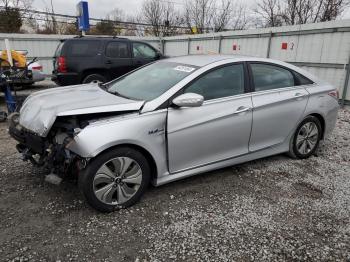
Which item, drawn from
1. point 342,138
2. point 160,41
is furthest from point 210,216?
point 160,41

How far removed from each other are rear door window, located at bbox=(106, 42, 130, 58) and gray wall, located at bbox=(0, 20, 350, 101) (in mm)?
2503

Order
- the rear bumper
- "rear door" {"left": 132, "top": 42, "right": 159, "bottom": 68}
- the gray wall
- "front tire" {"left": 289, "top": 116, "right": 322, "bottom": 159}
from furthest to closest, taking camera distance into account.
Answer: "rear door" {"left": 132, "top": 42, "right": 159, "bottom": 68} < the rear bumper < the gray wall < "front tire" {"left": 289, "top": 116, "right": 322, "bottom": 159}

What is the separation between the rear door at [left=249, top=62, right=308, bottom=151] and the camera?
3.82 meters

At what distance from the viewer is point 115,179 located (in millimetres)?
2977

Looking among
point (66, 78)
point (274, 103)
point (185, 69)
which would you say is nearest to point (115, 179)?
point (185, 69)

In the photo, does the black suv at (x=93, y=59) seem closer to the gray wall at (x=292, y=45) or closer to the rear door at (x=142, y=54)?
the rear door at (x=142, y=54)

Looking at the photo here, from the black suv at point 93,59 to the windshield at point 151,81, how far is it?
458cm

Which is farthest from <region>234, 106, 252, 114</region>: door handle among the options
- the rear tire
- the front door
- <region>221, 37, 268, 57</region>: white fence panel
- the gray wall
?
<region>221, 37, 268, 57</region>: white fence panel

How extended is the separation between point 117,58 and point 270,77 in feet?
19.0

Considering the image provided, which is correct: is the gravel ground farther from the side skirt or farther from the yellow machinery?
the yellow machinery

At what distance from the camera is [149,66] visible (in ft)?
13.8

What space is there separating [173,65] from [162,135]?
1150 millimetres

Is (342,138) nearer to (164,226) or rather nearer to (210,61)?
(210,61)

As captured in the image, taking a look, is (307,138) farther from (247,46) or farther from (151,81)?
(247,46)
